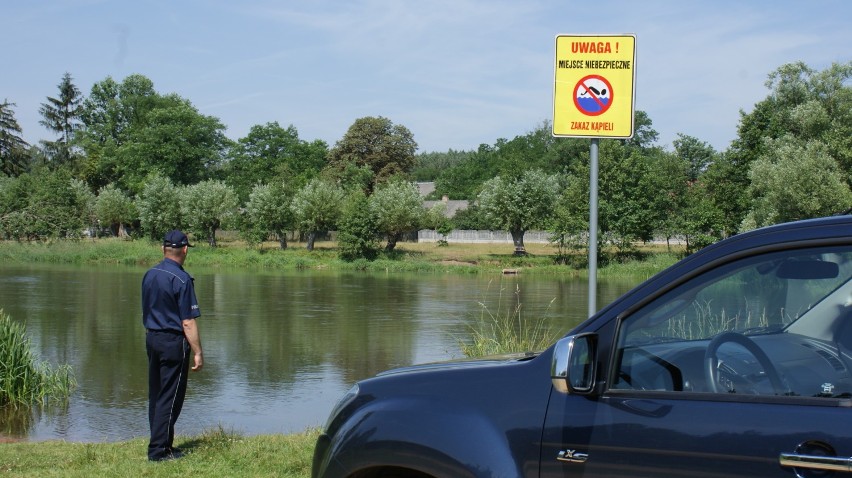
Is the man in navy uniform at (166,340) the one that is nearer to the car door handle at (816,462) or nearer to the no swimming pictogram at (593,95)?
the no swimming pictogram at (593,95)

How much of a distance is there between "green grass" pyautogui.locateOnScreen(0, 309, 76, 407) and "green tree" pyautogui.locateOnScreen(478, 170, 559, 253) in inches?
2021

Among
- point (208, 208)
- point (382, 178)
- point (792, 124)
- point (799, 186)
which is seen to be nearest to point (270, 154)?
point (382, 178)

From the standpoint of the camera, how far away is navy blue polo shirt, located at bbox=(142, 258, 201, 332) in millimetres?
7285

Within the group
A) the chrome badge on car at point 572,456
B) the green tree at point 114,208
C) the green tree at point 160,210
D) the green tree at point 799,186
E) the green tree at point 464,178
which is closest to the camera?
the chrome badge on car at point 572,456

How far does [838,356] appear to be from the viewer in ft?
9.08

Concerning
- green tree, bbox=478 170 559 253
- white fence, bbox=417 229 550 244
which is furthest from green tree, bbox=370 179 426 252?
white fence, bbox=417 229 550 244

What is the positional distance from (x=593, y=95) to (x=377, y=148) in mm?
86457

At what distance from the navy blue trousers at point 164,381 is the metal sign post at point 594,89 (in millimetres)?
3490

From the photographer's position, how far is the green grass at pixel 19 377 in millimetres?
11695

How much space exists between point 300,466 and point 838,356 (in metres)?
5.25

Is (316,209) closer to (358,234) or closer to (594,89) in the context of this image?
(358,234)

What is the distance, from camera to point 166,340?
23.9 feet

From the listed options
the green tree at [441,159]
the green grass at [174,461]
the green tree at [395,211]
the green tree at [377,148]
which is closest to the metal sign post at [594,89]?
the green grass at [174,461]

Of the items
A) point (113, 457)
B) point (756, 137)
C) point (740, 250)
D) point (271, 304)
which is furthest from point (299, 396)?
point (756, 137)
